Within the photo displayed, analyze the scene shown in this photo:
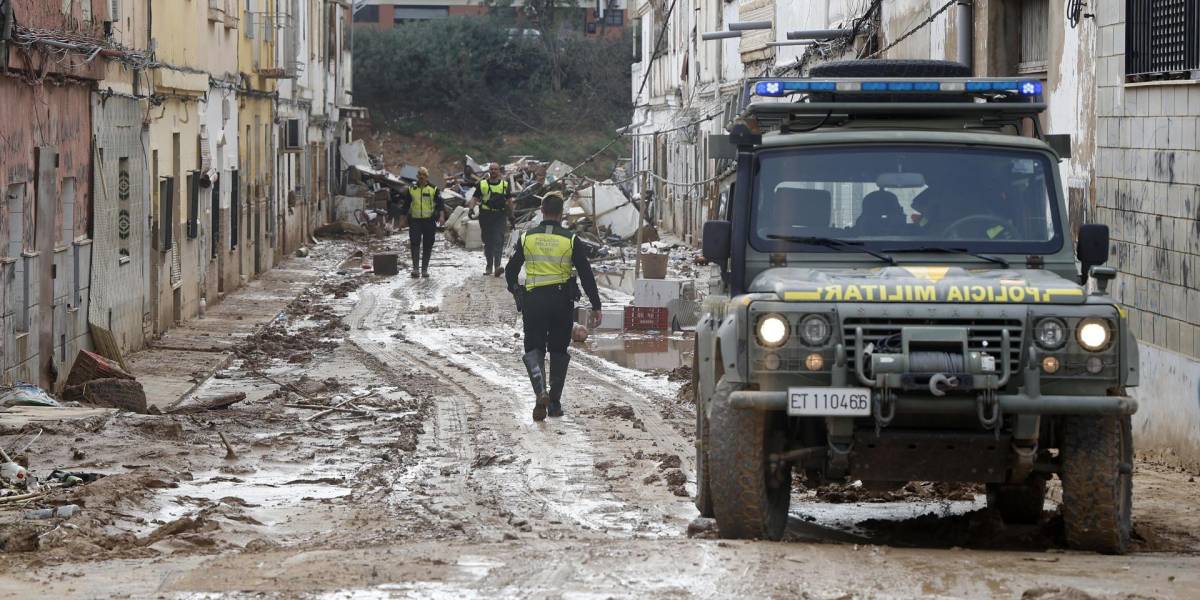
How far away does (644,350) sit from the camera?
18.0 meters

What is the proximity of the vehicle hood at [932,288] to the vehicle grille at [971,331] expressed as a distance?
0.09 m

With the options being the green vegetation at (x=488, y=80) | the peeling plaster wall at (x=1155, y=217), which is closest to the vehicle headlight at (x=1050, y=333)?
the peeling plaster wall at (x=1155, y=217)

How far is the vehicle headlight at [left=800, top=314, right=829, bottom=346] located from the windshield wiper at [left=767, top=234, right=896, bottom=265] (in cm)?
85

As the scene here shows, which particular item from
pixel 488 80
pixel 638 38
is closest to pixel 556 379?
pixel 638 38

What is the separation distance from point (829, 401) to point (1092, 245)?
1.84m

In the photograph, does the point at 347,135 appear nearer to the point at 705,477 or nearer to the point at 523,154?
the point at 523,154

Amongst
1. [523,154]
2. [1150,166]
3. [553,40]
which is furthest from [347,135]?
[1150,166]

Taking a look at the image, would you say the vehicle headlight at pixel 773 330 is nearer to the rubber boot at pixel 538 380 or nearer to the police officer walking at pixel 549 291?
the police officer walking at pixel 549 291

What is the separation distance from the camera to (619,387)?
15.1 meters

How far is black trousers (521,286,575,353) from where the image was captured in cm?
1292

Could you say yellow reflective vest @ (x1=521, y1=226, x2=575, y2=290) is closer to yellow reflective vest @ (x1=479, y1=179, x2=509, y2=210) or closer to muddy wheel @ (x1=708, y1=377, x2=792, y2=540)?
muddy wheel @ (x1=708, y1=377, x2=792, y2=540)

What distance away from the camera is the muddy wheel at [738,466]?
7.41m

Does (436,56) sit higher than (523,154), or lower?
higher

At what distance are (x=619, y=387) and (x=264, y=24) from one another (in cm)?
1729
